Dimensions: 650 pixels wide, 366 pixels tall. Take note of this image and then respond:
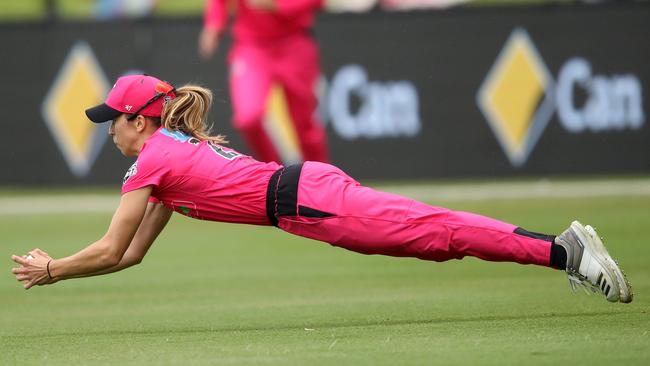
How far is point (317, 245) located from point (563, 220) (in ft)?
8.32

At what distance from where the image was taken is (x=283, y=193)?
7.19 metres

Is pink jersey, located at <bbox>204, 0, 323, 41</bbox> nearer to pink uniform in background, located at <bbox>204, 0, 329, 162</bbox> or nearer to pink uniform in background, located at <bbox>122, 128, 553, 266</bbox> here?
pink uniform in background, located at <bbox>204, 0, 329, 162</bbox>

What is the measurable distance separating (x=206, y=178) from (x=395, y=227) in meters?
1.05

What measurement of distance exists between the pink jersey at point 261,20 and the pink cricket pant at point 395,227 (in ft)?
22.9

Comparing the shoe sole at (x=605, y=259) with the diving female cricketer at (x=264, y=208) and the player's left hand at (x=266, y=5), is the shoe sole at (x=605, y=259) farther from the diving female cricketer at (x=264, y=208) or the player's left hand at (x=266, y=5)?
the player's left hand at (x=266, y=5)

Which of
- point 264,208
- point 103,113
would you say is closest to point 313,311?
point 264,208

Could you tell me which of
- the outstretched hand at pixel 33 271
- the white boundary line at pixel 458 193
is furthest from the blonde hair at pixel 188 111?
the white boundary line at pixel 458 193

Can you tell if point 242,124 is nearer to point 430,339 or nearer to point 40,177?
point 40,177

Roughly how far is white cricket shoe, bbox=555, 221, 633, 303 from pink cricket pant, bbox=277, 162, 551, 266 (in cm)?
13

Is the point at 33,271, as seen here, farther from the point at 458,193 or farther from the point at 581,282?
the point at 458,193

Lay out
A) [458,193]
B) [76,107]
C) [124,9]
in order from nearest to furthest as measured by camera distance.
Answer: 1. [458,193]
2. [76,107]
3. [124,9]

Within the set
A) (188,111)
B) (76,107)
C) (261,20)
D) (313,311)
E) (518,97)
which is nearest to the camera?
(188,111)

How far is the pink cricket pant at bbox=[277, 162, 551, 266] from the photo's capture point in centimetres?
698

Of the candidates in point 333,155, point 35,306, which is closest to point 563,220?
point 333,155
